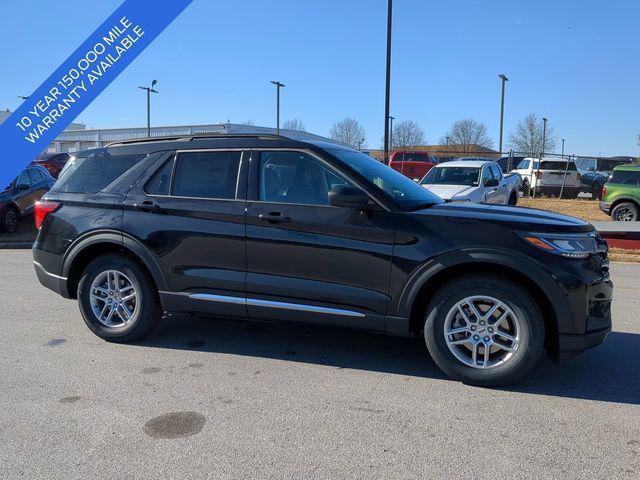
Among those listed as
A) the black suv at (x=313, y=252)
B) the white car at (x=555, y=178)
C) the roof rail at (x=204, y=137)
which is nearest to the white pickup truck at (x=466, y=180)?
the white car at (x=555, y=178)

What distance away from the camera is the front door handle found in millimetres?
4316

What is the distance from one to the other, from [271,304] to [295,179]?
1042 millimetres

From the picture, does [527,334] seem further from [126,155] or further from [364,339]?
[126,155]

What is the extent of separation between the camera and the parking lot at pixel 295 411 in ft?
9.67

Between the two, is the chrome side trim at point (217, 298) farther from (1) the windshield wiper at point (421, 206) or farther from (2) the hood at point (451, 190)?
(2) the hood at point (451, 190)

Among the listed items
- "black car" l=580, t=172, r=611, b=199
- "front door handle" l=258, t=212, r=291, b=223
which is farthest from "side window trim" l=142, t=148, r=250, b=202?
"black car" l=580, t=172, r=611, b=199

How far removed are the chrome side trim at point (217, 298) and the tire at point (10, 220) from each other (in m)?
10.4

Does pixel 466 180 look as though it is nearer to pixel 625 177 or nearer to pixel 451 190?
pixel 451 190

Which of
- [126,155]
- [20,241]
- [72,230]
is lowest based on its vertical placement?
[20,241]

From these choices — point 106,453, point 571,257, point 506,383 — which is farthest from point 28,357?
point 571,257

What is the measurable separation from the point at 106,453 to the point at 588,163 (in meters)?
43.2

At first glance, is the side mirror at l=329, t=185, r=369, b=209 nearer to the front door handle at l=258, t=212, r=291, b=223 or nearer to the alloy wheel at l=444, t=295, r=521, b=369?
the front door handle at l=258, t=212, r=291, b=223

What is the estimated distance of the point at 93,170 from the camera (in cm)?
518

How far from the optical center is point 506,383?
156 inches
